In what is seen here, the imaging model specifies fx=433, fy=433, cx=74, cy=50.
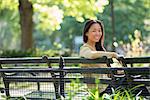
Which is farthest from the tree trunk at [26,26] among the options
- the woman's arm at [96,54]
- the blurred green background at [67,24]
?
the woman's arm at [96,54]

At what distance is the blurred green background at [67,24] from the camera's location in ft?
54.5

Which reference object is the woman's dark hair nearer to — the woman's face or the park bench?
the woman's face

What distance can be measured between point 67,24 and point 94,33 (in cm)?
4649

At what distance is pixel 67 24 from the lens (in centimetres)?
5225

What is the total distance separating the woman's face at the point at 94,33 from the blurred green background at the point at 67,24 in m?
6.98

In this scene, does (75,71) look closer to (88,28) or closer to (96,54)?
(96,54)

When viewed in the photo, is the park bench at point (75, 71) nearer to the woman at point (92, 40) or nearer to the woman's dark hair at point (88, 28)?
the woman at point (92, 40)

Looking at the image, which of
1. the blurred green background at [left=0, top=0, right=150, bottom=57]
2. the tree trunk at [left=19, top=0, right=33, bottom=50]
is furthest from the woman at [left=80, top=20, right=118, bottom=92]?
the tree trunk at [left=19, top=0, right=33, bottom=50]

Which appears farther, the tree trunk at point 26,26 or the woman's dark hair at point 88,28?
the tree trunk at point 26,26

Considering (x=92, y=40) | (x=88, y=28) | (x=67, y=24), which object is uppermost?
(x=67, y=24)

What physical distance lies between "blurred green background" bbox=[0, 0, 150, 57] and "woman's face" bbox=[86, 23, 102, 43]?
275 inches

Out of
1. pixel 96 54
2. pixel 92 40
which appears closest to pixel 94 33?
→ pixel 92 40

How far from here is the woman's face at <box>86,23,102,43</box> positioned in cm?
586

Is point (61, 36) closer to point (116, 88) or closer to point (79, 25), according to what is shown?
point (79, 25)
